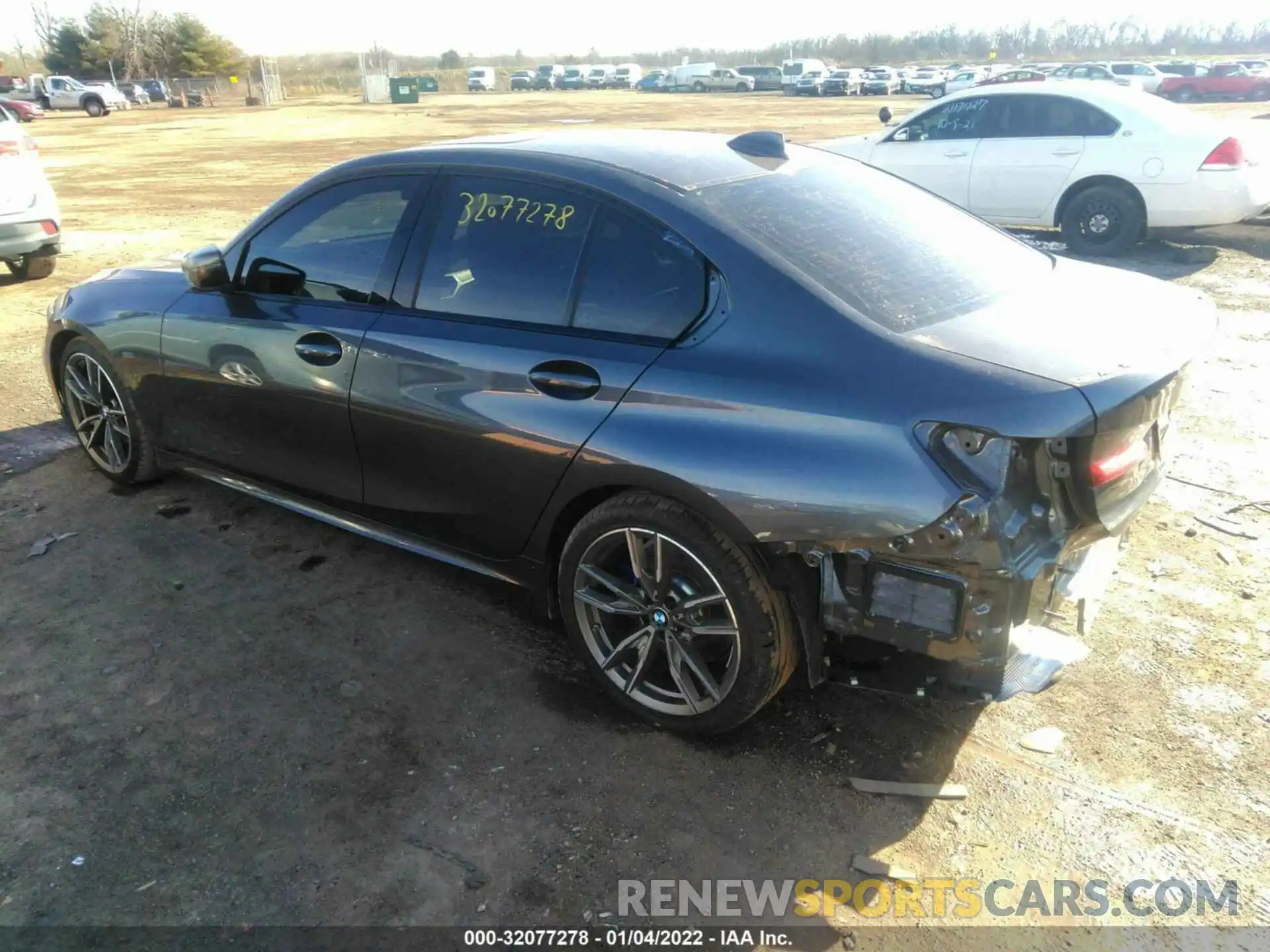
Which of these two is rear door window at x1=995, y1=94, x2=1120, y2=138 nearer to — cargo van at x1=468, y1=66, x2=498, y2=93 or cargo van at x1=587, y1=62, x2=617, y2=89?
cargo van at x1=587, y1=62, x2=617, y2=89

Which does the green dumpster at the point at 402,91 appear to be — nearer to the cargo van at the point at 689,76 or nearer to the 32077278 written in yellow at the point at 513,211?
the cargo van at the point at 689,76

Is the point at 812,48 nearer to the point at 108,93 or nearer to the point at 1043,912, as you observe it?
the point at 108,93

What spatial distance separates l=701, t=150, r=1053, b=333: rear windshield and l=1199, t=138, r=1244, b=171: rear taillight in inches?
257

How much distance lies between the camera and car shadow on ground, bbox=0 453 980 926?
8.16 feet

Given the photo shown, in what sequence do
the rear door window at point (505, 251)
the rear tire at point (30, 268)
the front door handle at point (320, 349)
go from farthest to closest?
the rear tire at point (30, 268) < the front door handle at point (320, 349) < the rear door window at point (505, 251)

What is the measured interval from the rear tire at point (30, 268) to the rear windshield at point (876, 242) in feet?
30.3

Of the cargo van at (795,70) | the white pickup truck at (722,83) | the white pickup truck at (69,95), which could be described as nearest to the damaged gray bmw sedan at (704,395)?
the white pickup truck at (69,95)

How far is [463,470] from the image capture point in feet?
10.7

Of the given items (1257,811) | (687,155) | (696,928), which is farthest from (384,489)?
(1257,811)

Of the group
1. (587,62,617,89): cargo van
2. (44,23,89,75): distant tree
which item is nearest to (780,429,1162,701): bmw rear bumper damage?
(587,62,617,89): cargo van

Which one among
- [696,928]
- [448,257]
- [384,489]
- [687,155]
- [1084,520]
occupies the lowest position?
[696,928]

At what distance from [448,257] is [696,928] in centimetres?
227

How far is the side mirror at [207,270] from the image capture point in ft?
13.1

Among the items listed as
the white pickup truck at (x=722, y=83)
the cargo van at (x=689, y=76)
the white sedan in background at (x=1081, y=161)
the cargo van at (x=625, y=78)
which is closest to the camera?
the white sedan in background at (x=1081, y=161)
